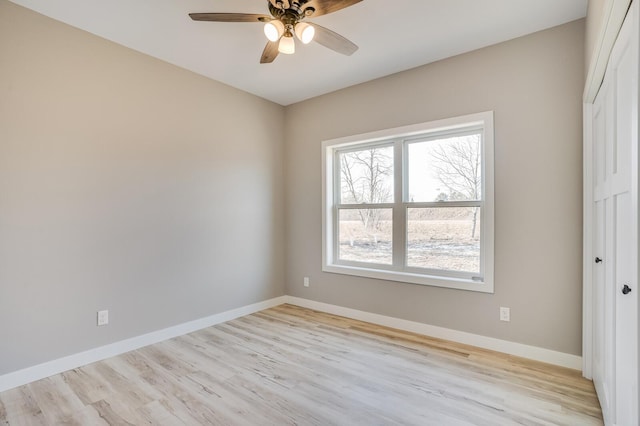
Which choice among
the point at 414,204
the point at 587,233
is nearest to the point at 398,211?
the point at 414,204

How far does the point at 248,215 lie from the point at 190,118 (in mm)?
1309

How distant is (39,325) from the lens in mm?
2375

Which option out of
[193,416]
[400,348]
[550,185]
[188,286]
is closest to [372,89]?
[550,185]

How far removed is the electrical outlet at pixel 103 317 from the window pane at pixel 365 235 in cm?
253

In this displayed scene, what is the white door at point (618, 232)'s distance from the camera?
1.11m

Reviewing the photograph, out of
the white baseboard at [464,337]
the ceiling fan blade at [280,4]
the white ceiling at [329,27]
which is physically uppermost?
the white ceiling at [329,27]

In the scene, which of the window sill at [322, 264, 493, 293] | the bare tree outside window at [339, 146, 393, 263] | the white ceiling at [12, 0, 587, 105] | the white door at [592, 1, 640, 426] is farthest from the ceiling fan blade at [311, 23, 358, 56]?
the window sill at [322, 264, 493, 293]

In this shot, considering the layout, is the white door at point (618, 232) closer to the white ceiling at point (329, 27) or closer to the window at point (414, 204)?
the window at point (414, 204)

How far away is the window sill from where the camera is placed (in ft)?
9.55

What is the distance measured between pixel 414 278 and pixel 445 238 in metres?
0.53

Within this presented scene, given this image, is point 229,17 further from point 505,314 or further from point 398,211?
point 505,314

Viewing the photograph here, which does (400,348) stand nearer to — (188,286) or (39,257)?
(188,286)

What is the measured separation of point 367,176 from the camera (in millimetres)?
3871

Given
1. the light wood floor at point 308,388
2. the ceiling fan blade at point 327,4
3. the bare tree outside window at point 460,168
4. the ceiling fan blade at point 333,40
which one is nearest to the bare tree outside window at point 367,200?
the bare tree outside window at point 460,168
